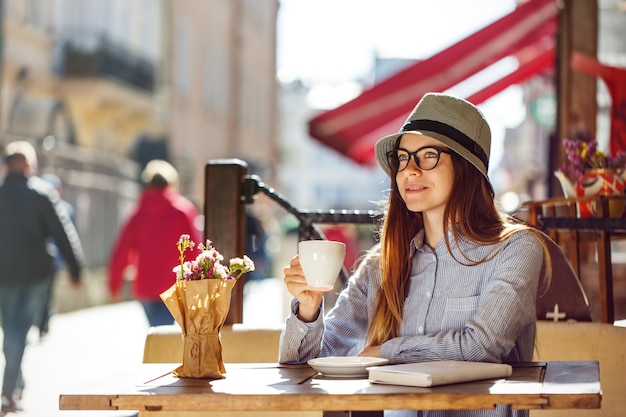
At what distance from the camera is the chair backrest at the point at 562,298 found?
13.3 feet

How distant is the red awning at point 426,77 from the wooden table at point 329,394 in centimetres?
652

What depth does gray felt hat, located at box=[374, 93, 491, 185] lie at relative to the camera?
10.7ft

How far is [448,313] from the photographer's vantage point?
3.21 m

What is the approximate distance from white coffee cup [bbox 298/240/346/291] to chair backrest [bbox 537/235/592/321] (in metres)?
1.40

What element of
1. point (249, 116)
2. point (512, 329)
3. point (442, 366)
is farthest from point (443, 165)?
point (249, 116)

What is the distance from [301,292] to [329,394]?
0.74 metres

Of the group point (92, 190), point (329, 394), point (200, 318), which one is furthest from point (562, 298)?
point (92, 190)

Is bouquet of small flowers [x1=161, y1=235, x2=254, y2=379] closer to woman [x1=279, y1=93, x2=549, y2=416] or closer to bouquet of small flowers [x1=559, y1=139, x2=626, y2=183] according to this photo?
woman [x1=279, y1=93, x2=549, y2=416]

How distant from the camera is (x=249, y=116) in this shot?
39.3 meters

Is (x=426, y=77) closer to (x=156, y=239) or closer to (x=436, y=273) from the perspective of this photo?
(x=156, y=239)

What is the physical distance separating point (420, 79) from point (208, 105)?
24.7 m

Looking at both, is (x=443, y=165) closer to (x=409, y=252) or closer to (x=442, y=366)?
(x=409, y=252)

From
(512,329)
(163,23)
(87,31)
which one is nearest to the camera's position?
(512,329)

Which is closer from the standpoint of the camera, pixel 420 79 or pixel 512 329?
pixel 512 329
